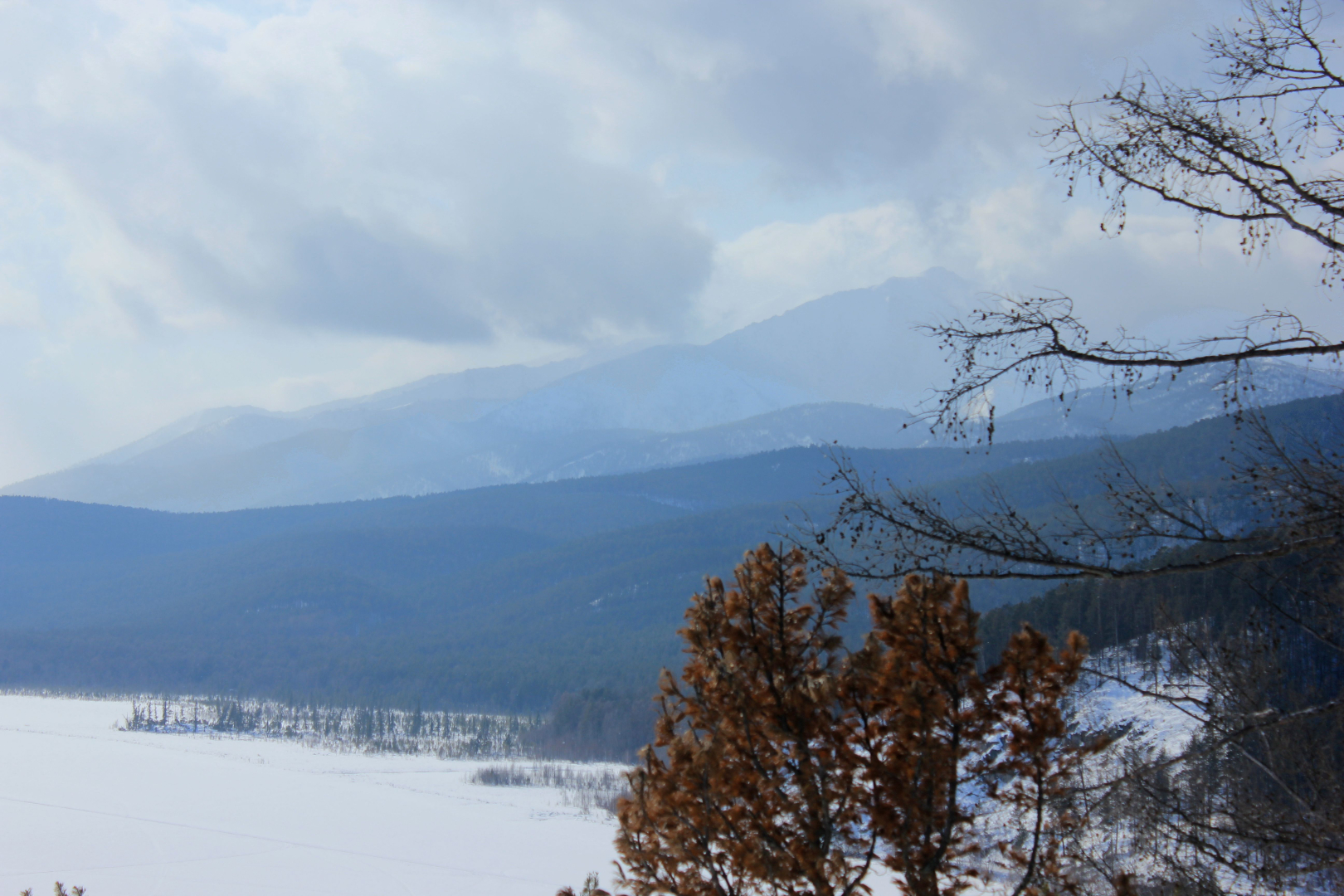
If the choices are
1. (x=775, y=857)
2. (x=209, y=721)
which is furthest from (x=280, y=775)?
(x=775, y=857)

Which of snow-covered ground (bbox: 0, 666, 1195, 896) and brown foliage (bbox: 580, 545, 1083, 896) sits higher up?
brown foliage (bbox: 580, 545, 1083, 896)

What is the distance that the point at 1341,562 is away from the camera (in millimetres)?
5344

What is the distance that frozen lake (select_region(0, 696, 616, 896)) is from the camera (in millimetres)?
49750

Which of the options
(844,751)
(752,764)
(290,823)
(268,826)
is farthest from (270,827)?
(844,751)

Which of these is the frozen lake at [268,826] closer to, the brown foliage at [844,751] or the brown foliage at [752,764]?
the brown foliage at [752,764]

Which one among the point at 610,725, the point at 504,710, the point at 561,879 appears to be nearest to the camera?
the point at 561,879

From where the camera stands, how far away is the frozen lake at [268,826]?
49750 millimetres

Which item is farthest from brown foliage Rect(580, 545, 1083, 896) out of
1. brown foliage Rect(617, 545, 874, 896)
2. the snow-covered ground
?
the snow-covered ground

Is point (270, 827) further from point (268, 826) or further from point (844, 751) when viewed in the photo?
point (844, 751)

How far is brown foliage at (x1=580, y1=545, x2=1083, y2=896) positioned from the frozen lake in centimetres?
4571

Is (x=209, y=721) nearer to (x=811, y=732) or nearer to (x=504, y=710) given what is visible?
(x=504, y=710)

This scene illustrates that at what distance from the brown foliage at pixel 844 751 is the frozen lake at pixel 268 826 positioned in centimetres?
4571

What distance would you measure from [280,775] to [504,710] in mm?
61770

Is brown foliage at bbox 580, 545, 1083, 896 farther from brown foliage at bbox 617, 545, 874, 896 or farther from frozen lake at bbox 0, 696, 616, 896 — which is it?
frozen lake at bbox 0, 696, 616, 896
